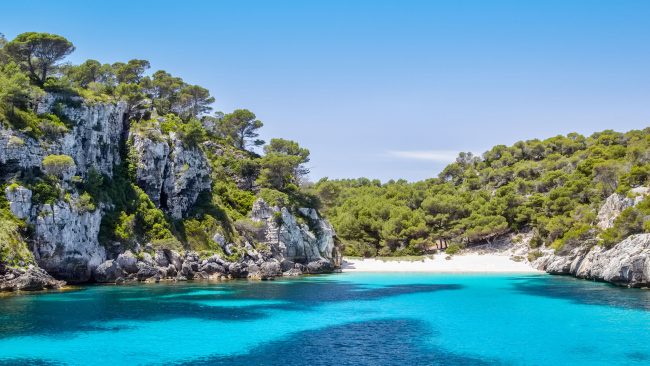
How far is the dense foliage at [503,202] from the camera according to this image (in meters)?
78.4

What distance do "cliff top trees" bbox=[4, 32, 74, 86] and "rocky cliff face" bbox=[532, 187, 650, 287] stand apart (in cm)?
7257

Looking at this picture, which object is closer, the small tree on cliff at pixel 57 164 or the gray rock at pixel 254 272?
the small tree on cliff at pixel 57 164

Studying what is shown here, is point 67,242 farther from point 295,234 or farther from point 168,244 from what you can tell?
point 295,234

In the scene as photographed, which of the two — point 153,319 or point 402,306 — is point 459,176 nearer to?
point 402,306

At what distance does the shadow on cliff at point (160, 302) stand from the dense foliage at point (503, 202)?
3395 cm

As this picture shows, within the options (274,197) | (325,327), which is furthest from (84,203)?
(325,327)

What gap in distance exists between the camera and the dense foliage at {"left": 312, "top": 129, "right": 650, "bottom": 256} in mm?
78438

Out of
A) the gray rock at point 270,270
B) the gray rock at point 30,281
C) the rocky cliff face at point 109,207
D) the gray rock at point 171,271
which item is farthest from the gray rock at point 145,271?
the gray rock at point 270,270

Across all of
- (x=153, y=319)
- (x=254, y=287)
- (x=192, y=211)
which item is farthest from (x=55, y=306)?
(x=192, y=211)

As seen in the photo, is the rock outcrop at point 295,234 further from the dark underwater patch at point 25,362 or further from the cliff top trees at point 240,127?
the dark underwater patch at point 25,362

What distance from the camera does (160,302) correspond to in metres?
40.2

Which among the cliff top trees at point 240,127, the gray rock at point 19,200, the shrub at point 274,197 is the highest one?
the cliff top trees at point 240,127

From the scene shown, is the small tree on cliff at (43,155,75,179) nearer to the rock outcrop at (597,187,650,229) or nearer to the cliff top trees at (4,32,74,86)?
the cliff top trees at (4,32,74,86)

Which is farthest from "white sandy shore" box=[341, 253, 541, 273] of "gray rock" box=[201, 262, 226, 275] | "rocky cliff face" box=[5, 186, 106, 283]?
"rocky cliff face" box=[5, 186, 106, 283]
